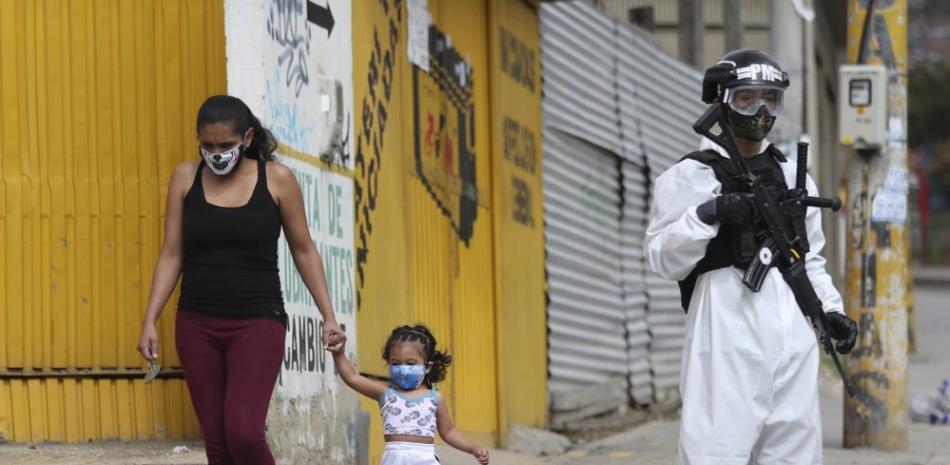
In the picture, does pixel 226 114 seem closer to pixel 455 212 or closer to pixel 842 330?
pixel 842 330

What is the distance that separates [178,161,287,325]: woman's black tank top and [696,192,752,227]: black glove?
146cm

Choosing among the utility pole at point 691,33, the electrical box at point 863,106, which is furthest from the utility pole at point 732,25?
the electrical box at point 863,106

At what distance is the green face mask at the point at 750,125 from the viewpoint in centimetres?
618

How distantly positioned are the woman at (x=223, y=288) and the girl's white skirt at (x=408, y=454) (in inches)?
21.1

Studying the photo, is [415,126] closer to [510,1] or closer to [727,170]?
[510,1]

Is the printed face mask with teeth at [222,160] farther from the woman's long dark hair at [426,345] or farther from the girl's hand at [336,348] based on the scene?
the woman's long dark hair at [426,345]

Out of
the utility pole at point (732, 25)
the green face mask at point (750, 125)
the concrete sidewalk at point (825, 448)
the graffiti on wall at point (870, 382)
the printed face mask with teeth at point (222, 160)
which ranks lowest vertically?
the concrete sidewalk at point (825, 448)

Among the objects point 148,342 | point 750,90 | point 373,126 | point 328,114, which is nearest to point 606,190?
point 373,126

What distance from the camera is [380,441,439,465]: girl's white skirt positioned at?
646 cm

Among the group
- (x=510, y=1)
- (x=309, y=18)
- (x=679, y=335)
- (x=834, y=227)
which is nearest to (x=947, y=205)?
(x=834, y=227)

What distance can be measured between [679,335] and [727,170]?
30.3ft

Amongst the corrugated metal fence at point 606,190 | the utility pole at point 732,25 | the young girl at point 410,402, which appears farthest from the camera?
the utility pole at point 732,25

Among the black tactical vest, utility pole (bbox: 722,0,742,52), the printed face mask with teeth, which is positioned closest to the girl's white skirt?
the black tactical vest

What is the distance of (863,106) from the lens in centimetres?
1067
